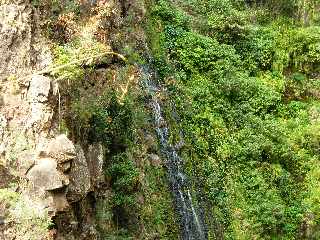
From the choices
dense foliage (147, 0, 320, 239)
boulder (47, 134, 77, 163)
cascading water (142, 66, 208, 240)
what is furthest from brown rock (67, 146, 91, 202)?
dense foliage (147, 0, 320, 239)

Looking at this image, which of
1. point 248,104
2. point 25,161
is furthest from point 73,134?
point 248,104

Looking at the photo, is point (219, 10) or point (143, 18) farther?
point (219, 10)

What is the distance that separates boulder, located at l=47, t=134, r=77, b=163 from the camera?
7.49 metres

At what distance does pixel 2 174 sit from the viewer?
24.5ft

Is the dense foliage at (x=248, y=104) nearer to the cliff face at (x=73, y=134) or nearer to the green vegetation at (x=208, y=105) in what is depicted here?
the green vegetation at (x=208, y=105)

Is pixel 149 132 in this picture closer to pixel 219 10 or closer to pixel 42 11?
pixel 42 11

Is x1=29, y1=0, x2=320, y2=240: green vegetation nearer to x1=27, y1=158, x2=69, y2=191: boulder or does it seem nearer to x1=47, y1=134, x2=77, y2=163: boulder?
x1=47, y1=134, x2=77, y2=163: boulder

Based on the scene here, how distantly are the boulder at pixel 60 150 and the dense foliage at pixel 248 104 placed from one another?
6.70 m

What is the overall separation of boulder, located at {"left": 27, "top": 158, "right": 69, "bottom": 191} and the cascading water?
6.25 m

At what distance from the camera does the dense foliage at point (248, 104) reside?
13781 millimetres

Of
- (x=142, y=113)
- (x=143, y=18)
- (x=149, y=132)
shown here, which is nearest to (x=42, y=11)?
(x=142, y=113)

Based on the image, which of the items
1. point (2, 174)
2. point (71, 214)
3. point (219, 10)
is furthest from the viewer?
point (219, 10)

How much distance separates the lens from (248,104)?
15555 millimetres

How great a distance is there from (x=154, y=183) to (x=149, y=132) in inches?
60.2
